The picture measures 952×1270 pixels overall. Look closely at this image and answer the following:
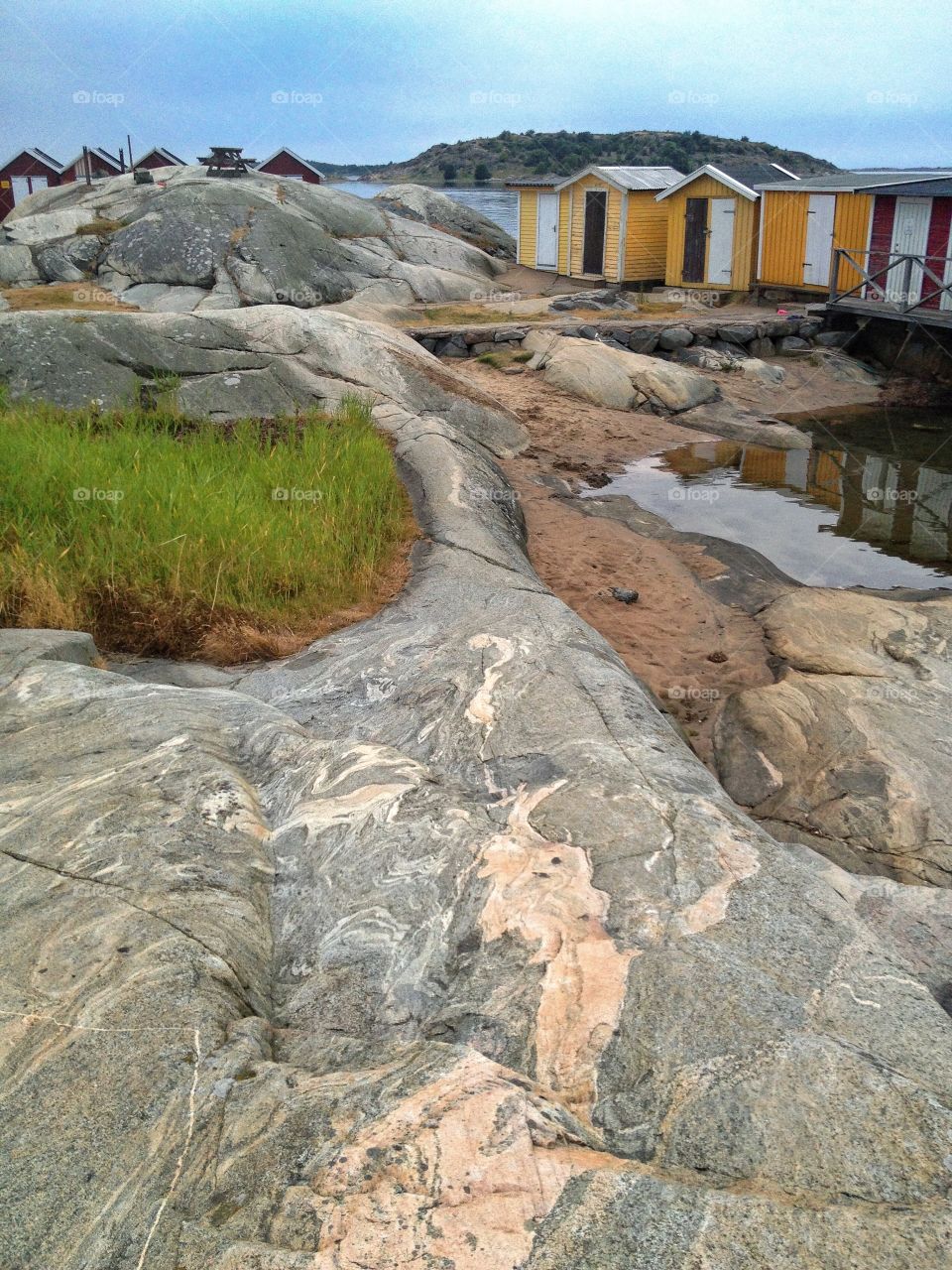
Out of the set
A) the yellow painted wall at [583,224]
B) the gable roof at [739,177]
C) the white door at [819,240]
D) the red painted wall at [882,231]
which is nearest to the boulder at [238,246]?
the yellow painted wall at [583,224]

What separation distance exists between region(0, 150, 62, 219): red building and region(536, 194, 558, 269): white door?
85.7 ft

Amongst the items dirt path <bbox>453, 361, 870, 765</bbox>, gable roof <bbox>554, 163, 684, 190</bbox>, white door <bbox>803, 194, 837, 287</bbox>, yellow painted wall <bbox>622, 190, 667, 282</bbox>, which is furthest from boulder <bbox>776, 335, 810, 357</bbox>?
gable roof <bbox>554, 163, 684, 190</bbox>

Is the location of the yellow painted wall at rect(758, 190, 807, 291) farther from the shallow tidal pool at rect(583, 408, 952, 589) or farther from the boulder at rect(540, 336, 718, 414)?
the shallow tidal pool at rect(583, 408, 952, 589)

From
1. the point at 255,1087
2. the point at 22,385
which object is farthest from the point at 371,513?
the point at 255,1087

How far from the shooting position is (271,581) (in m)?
6.91

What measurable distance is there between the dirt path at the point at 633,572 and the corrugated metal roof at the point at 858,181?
981 centimetres

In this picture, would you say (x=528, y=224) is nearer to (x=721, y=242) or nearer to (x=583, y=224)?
(x=583, y=224)

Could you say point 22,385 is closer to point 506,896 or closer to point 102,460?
point 102,460

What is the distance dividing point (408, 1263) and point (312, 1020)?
121 centimetres

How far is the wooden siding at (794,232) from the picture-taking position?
23.8 metres

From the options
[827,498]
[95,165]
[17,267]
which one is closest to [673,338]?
[827,498]

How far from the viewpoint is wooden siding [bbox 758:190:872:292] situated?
77.9ft

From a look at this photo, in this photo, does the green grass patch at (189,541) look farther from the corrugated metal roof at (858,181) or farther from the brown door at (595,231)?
the brown door at (595,231)

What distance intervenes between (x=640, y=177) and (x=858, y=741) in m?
26.5
